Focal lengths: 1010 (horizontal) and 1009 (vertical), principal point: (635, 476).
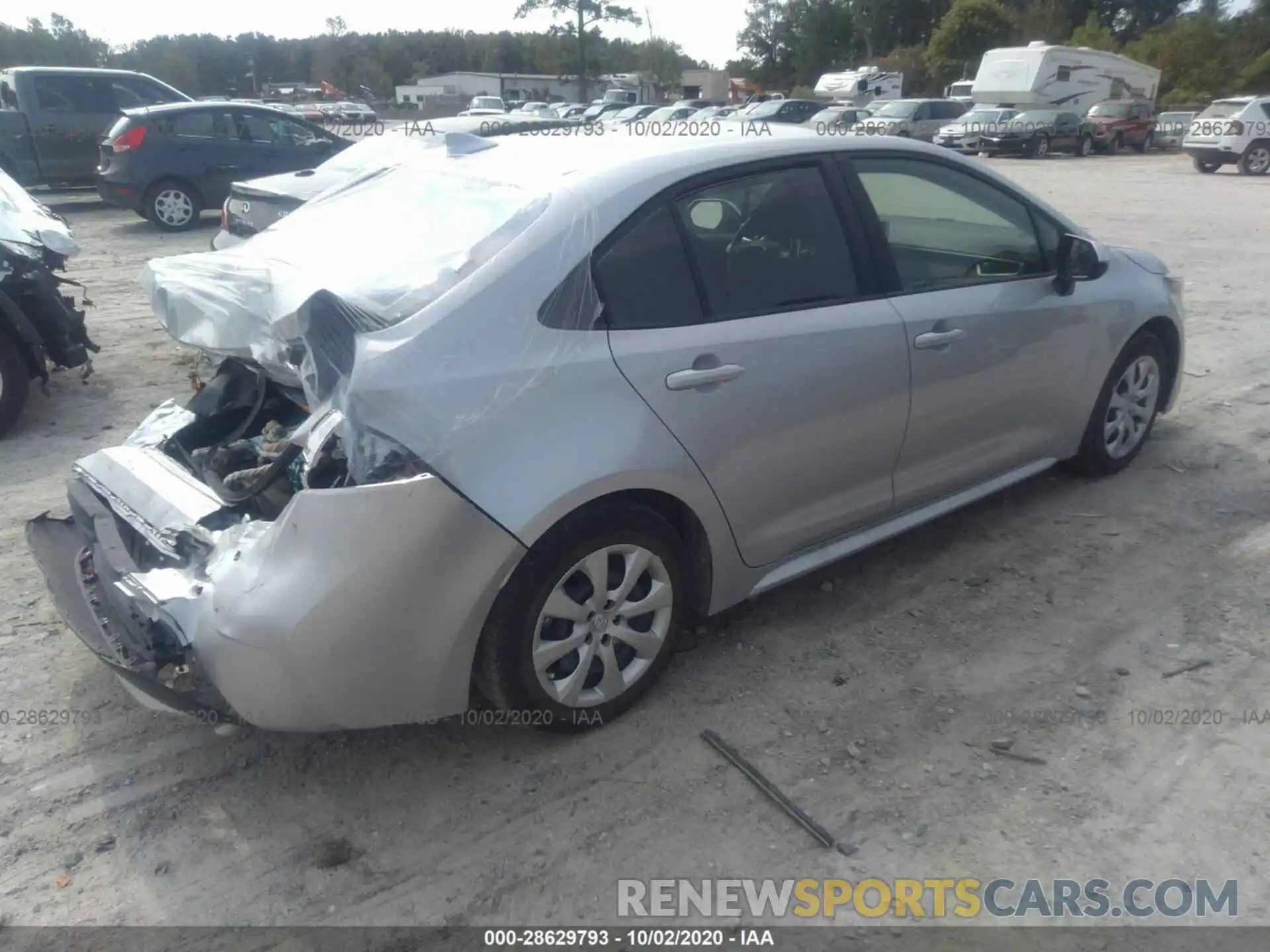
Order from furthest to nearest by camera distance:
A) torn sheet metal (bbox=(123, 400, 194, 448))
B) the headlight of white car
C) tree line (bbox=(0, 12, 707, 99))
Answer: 1. tree line (bbox=(0, 12, 707, 99))
2. the headlight of white car
3. torn sheet metal (bbox=(123, 400, 194, 448))

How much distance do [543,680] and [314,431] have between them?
0.96 metres

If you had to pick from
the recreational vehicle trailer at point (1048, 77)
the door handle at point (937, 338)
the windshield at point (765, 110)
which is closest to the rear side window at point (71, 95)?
the door handle at point (937, 338)

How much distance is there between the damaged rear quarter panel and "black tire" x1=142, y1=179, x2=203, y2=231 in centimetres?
1196

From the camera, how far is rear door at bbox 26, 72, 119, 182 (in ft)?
46.8

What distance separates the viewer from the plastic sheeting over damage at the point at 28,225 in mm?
5703

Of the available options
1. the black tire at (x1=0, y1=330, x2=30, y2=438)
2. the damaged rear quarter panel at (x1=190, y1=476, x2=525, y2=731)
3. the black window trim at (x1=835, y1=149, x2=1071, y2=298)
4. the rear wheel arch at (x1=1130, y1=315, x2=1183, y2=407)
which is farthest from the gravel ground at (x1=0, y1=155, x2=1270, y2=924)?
the black tire at (x1=0, y1=330, x2=30, y2=438)

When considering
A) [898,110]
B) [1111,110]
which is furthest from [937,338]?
[1111,110]

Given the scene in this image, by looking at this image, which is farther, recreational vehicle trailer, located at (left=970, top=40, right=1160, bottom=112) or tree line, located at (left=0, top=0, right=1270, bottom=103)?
tree line, located at (left=0, top=0, right=1270, bottom=103)

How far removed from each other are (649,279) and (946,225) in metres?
1.66

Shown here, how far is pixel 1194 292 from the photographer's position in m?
9.38

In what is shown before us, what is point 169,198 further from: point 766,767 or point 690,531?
point 766,767

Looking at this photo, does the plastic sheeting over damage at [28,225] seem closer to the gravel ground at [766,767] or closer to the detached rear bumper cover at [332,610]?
the gravel ground at [766,767]

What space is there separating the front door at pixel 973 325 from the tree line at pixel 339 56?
155ft

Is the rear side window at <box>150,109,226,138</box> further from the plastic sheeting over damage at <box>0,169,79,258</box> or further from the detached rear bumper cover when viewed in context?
the detached rear bumper cover
